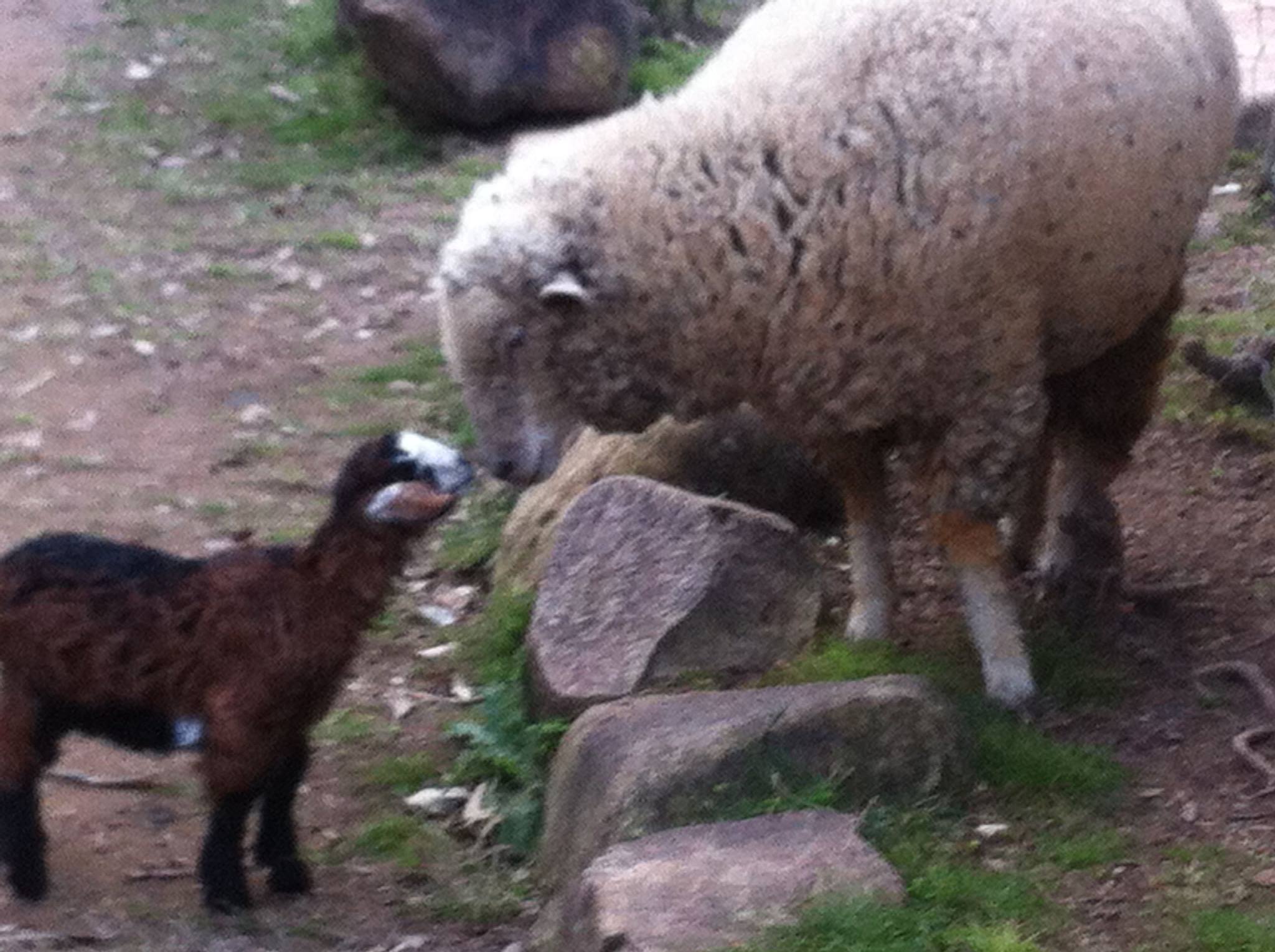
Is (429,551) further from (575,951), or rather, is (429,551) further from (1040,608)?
(575,951)

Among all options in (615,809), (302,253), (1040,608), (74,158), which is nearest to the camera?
(615,809)

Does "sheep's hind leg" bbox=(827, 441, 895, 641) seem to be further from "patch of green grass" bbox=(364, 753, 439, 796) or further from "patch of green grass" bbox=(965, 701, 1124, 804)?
"patch of green grass" bbox=(364, 753, 439, 796)

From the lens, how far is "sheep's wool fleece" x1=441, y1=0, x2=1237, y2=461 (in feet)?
15.1

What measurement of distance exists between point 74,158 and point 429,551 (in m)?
4.99

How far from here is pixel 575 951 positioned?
3.69 meters

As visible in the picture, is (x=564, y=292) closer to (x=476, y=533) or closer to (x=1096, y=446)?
(x=1096, y=446)

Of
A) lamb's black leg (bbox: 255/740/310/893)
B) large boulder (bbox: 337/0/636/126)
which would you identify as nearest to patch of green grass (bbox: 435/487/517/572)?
lamb's black leg (bbox: 255/740/310/893)

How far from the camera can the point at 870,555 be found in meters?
5.47

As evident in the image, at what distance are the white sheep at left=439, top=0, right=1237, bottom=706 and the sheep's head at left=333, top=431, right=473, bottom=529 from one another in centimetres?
60

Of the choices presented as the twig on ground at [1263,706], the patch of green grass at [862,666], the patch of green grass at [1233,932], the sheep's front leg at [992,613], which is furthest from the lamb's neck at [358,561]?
the twig on ground at [1263,706]

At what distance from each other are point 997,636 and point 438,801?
154 cm

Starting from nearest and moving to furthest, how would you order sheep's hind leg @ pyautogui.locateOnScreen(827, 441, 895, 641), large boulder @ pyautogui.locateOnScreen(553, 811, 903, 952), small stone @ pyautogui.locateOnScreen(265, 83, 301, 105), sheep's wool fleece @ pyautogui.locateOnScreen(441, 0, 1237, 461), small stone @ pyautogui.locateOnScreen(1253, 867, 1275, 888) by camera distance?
large boulder @ pyautogui.locateOnScreen(553, 811, 903, 952) < small stone @ pyautogui.locateOnScreen(1253, 867, 1275, 888) < sheep's wool fleece @ pyautogui.locateOnScreen(441, 0, 1237, 461) < sheep's hind leg @ pyautogui.locateOnScreen(827, 441, 895, 641) < small stone @ pyautogui.locateOnScreen(265, 83, 301, 105)

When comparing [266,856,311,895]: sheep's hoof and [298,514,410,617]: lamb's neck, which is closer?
[298,514,410,617]: lamb's neck

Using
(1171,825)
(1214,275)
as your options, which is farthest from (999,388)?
(1214,275)
